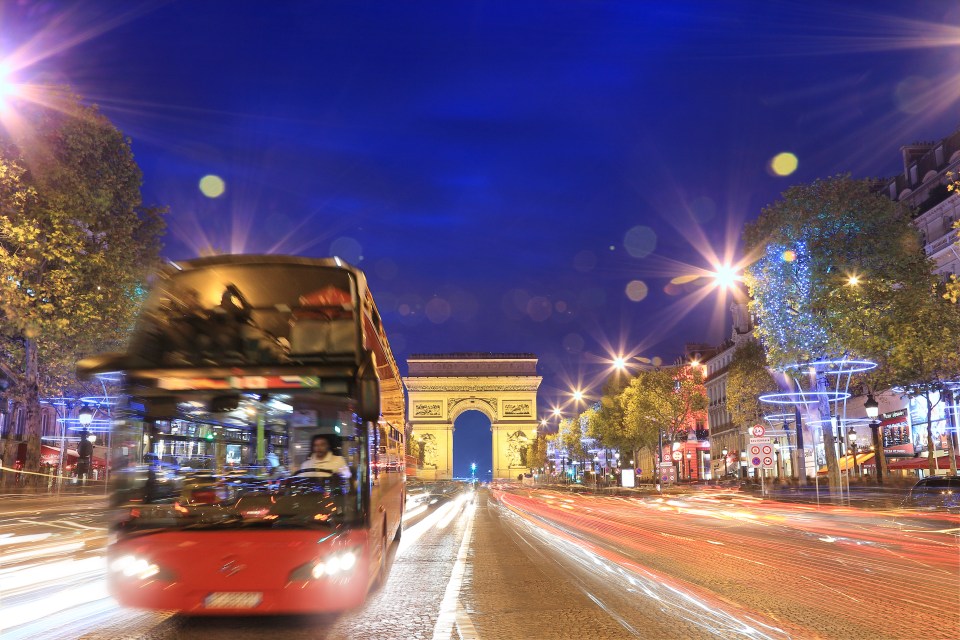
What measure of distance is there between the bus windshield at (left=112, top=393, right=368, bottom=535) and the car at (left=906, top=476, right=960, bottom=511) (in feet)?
77.8

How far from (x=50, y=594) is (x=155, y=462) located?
3375mm

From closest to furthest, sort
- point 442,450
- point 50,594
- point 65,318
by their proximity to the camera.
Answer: point 50,594, point 65,318, point 442,450

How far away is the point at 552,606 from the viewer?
846cm

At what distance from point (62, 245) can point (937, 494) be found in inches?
1224

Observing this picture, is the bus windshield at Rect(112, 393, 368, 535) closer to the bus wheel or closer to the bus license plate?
the bus license plate

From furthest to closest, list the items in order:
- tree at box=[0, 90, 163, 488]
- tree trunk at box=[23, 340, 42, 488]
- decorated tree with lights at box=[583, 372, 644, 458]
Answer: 1. decorated tree with lights at box=[583, 372, 644, 458]
2. tree trunk at box=[23, 340, 42, 488]
3. tree at box=[0, 90, 163, 488]

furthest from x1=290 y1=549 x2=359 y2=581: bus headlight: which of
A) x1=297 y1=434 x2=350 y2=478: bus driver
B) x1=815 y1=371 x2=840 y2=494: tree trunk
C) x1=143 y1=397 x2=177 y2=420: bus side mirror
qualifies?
x1=815 y1=371 x2=840 y2=494: tree trunk

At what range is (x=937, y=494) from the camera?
26.0 meters

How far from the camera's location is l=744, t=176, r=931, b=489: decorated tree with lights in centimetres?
3155

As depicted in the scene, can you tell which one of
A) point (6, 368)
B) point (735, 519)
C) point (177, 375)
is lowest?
point (735, 519)

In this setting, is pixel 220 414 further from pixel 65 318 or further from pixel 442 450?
pixel 442 450

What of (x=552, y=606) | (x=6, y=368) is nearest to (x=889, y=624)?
(x=552, y=606)

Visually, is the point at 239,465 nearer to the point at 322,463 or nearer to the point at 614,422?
the point at 322,463

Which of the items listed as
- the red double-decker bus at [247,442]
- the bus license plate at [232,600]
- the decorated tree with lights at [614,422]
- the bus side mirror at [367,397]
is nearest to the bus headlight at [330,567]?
the red double-decker bus at [247,442]
